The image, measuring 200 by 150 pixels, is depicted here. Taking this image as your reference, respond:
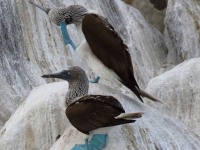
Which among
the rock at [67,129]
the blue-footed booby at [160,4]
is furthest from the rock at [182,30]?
the rock at [67,129]

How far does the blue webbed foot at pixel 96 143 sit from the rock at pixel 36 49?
5.59 metres

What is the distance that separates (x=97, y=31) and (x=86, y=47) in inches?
15.2

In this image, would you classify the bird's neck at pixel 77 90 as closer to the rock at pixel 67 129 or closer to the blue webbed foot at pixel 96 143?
the rock at pixel 67 129

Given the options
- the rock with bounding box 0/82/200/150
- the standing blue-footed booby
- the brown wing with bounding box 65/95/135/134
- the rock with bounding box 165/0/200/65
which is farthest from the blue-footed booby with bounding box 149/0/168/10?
the brown wing with bounding box 65/95/135/134

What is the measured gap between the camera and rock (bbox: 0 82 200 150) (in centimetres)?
647

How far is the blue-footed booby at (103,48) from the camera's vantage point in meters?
7.07

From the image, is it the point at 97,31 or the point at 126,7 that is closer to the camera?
the point at 97,31

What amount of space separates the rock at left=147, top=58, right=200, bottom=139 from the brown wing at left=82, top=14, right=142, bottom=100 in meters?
4.21

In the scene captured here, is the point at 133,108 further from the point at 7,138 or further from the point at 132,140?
the point at 7,138

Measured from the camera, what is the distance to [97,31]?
7078mm

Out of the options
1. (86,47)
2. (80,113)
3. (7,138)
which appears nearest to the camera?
(80,113)

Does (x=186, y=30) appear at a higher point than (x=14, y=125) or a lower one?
lower

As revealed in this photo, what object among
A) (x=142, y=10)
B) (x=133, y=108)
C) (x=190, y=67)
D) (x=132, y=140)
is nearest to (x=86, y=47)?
(x=133, y=108)

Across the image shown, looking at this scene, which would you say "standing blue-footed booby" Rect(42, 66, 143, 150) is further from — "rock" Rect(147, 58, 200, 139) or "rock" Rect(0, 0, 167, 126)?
"rock" Rect(0, 0, 167, 126)
